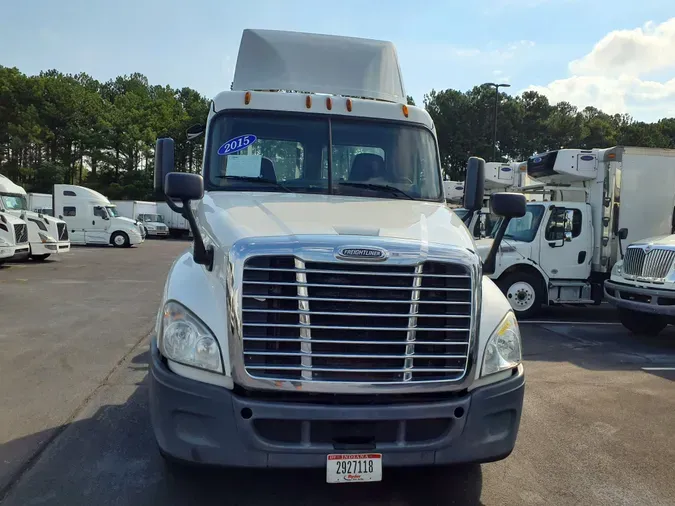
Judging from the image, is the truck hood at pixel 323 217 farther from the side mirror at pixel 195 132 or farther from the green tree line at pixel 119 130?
the green tree line at pixel 119 130

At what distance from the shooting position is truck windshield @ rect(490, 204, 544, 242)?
11695mm

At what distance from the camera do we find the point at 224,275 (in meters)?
3.36

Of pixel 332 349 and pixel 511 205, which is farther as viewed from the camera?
pixel 511 205

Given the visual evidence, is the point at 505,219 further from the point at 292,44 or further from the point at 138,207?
the point at 138,207

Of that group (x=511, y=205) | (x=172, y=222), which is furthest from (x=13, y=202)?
(x=172, y=222)

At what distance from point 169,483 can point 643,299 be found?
320 inches

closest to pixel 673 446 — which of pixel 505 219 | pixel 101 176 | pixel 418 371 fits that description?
pixel 505 219

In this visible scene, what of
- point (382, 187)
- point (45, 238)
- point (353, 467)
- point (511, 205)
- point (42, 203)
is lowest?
point (45, 238)

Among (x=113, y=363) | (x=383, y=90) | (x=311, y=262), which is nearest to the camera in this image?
(x=311, y=262)

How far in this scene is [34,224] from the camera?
20.1 meters

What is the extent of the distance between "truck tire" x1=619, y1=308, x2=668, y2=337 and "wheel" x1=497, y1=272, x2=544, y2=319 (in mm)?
1600

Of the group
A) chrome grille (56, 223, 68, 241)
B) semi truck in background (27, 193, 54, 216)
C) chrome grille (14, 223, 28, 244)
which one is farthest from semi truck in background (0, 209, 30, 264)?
semi truck in background (27, 193, 54, 216)

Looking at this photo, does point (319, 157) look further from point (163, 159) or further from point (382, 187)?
point (163, 159)

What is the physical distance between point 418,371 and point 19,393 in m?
4.34
